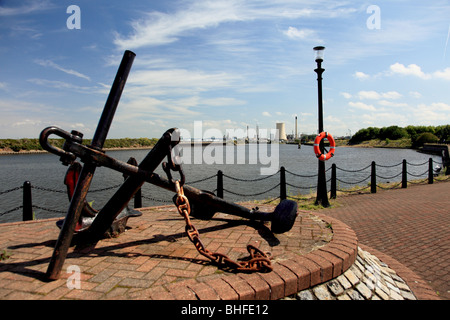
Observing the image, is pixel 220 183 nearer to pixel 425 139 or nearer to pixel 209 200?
pixel 209 200

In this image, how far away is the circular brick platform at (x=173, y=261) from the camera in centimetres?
217

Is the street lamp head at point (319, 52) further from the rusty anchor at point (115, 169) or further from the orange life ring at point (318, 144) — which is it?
the rusty anchor at point (115, 169)

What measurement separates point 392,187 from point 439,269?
A: 8600 mm

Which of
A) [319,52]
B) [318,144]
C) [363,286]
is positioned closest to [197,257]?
[363,286]

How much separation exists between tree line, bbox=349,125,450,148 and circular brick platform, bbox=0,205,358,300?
2710 inches

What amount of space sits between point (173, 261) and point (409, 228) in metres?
4.59

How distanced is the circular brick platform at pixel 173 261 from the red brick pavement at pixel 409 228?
3.50ft

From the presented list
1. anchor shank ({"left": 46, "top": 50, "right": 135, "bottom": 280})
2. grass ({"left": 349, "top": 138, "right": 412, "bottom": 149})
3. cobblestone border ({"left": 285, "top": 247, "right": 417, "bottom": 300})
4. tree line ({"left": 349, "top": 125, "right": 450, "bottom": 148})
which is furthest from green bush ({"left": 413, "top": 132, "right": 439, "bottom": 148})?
anchor shank ({"left": 46, "top": 50, "right": 135, "bottom": 280})

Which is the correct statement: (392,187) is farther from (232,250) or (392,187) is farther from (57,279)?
(57,279)

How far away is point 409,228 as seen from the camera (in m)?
5.20

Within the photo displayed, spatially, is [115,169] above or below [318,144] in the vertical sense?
below

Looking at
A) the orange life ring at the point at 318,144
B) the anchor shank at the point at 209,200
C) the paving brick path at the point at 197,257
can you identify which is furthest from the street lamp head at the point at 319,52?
the anchor shank at the point at 209,200
